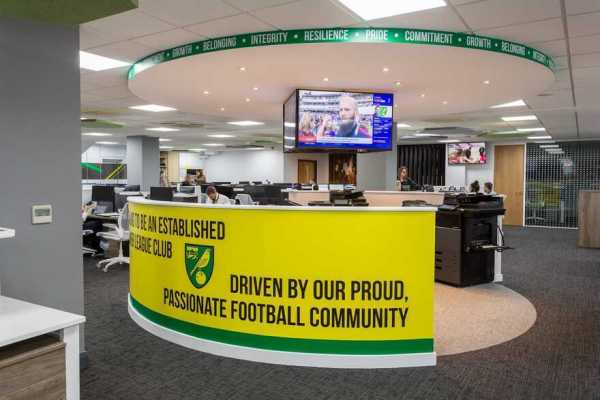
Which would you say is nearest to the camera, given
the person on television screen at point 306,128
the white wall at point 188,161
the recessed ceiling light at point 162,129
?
the person on television screen at point 306,128

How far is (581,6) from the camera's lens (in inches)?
154

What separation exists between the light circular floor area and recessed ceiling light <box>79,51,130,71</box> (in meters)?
5.03

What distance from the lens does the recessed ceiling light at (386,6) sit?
405cm

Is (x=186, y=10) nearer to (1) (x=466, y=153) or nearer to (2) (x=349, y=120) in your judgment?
(2) (x=349, y=120)

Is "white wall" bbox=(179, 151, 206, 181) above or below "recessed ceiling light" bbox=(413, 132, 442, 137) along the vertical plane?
below

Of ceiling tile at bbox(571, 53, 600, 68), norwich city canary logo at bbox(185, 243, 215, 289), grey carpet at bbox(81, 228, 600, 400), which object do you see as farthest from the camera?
ceiling tile at bbox(571, 53, 600, 68)

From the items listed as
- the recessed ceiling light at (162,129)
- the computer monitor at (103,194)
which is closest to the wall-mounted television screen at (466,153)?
the recessed ceiling light at (162,129)

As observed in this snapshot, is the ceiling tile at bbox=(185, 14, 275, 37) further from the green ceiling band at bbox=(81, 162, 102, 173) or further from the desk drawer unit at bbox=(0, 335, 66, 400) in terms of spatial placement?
the green ceiling band at bbox=(81, 162, 102, 173)

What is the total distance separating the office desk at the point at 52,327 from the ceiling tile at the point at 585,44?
5267 millimetres

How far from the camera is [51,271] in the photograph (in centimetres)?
325

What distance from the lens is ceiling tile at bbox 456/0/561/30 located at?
3945 mm

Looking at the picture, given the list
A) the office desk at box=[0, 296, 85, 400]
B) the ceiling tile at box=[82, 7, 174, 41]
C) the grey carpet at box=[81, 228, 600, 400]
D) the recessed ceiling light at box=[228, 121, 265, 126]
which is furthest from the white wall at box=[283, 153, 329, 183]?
the office desk at box=[0, 296, 85, 400]

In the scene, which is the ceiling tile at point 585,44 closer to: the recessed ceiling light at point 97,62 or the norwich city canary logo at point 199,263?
the norwich city canary logo at point 199,263

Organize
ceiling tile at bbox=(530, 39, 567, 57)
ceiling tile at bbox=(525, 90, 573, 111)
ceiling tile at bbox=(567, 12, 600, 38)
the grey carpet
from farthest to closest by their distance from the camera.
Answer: ceiling tile at bbox=(525, 90, 573, 111) < ceiling tile at bbox=(530, 39, 567, 57) < ceiling tile at bbox=(567, 12, 600, 38) < the grey carpet
